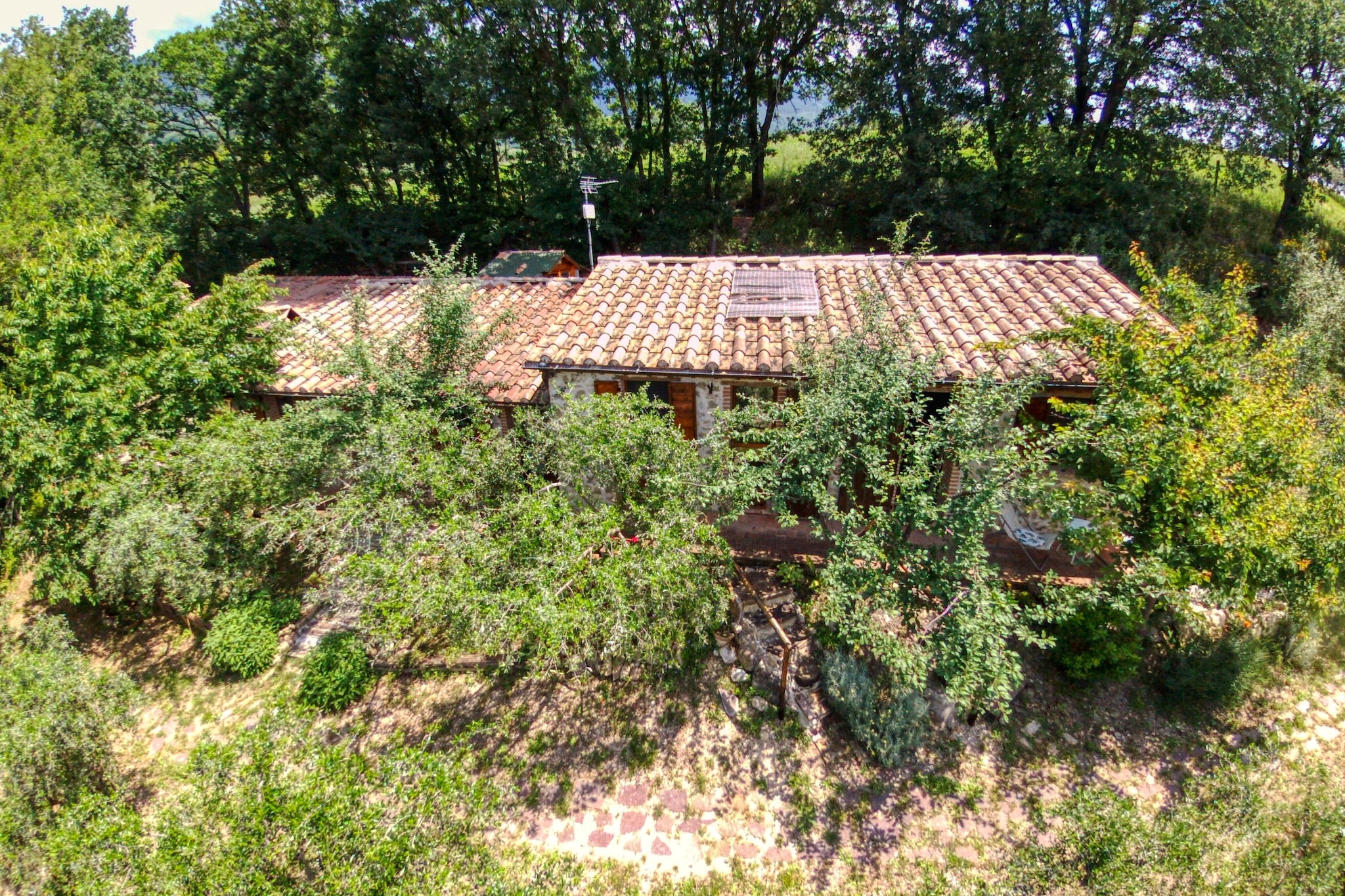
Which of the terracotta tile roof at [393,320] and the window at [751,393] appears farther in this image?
the terracotta tile roof at [393,320]

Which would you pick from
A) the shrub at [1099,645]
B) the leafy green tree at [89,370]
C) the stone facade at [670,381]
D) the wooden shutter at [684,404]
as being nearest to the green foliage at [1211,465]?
the shrub at [1099,645]

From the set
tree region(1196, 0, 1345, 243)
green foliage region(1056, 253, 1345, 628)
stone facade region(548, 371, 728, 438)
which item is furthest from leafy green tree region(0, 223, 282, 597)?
tree region(1196, 0, 1345, 243)

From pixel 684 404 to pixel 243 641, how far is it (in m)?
9.01

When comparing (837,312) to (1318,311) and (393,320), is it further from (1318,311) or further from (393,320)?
(1318,311)

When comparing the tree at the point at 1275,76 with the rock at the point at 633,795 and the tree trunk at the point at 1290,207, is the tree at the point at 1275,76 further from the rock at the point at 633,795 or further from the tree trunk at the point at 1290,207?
the rock at the point at 633,795

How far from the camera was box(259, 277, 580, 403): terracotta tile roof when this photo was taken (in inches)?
439

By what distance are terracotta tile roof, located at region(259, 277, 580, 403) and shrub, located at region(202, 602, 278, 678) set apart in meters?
4.45

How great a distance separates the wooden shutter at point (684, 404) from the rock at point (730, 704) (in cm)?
441

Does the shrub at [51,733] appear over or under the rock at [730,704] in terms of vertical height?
over

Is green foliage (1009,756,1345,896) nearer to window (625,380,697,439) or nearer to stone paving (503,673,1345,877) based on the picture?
stone paving (503,673,1345,877)

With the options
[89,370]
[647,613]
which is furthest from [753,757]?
[89,370]

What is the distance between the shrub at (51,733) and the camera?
7281mm

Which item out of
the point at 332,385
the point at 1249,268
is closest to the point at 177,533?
the point at 332,385

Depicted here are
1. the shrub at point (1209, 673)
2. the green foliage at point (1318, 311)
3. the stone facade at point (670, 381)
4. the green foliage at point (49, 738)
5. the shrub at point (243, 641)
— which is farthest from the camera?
the green foliage at point (1318, 311)
